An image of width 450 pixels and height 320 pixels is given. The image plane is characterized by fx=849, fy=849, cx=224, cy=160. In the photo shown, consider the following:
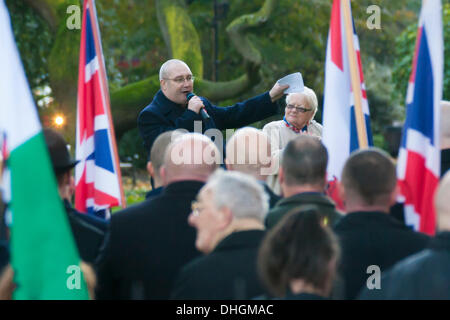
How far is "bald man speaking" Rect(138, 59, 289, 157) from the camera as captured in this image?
602 cm

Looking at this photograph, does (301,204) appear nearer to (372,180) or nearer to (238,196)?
(372,180)

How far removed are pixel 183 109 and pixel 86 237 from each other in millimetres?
2531

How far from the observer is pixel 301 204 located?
4.10 m

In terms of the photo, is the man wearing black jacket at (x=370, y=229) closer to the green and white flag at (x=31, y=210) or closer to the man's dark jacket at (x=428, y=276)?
the man's dark jacket at (x=428, y=276)

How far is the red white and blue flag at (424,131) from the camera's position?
4230 millimetres

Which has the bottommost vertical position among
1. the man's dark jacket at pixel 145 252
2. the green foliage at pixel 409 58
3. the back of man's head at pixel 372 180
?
the green foliage at pixel 409 58

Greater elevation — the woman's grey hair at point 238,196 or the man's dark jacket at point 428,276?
the woman's grey hair at point 238,196

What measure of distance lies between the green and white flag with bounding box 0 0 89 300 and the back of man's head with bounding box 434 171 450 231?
142cm

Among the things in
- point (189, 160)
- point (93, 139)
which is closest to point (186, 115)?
point (93, 139)

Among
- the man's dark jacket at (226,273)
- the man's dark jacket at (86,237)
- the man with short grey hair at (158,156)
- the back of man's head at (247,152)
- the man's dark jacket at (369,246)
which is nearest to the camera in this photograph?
the man's dark jacket at (226,273)

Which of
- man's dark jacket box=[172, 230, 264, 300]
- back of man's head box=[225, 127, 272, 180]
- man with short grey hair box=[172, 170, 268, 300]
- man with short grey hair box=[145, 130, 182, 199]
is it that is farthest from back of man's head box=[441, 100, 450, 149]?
man's dark jacket box=[172, 230, 264, 300]

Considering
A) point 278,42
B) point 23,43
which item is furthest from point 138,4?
point 23,43

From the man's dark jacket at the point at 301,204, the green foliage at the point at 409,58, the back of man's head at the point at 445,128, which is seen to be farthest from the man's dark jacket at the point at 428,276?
the green foliage at the point at 409,58

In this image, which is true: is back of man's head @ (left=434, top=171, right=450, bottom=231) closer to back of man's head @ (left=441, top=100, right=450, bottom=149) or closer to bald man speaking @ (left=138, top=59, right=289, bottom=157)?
back of man's head @ (left=441, top=100, right=450, bottom=149)
